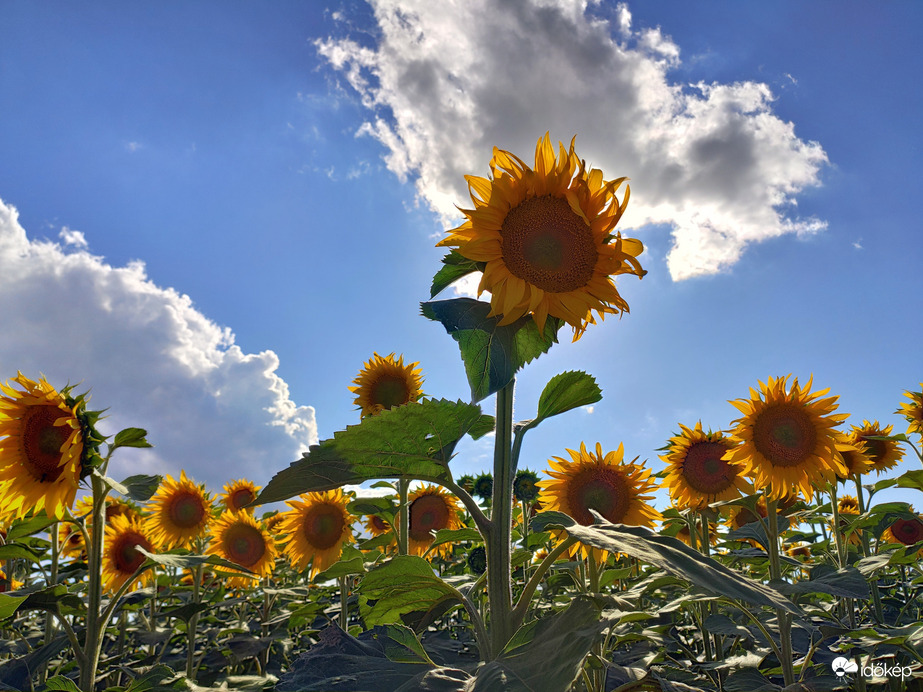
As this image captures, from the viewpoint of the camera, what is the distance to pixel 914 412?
5621 millimetres

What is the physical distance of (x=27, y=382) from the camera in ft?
10.4

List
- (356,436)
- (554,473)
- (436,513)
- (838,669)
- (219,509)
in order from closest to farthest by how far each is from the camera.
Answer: (356,436) → (838,669) → (554,473) → (436,513) → (219,509)

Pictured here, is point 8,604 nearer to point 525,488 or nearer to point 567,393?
point 567,393

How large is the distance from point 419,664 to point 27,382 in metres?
3.02

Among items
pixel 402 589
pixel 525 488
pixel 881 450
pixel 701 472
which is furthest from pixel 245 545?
pixel 881 450

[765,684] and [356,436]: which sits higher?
[356,436]

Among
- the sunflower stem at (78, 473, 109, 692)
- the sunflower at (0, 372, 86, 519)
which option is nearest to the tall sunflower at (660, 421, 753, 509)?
the sunflower stem at (78, 473, 109, 692)

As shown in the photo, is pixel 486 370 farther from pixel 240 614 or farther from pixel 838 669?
pixel 240 614

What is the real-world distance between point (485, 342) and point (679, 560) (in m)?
0.75

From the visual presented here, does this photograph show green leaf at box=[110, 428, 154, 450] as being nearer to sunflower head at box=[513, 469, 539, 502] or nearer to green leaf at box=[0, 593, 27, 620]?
green leaf at box=[0, 593, 27, 620]

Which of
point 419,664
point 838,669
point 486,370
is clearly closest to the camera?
point 419,664

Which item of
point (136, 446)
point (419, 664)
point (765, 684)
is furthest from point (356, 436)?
point (765, 684)

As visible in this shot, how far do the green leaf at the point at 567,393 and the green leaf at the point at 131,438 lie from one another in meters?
2.17

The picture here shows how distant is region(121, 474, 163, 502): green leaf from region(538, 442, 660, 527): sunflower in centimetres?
219
